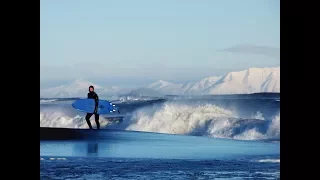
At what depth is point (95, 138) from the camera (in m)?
6.27

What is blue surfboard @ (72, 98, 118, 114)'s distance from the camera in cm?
600

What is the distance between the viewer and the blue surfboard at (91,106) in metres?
6.00

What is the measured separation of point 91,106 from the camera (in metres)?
6.00
